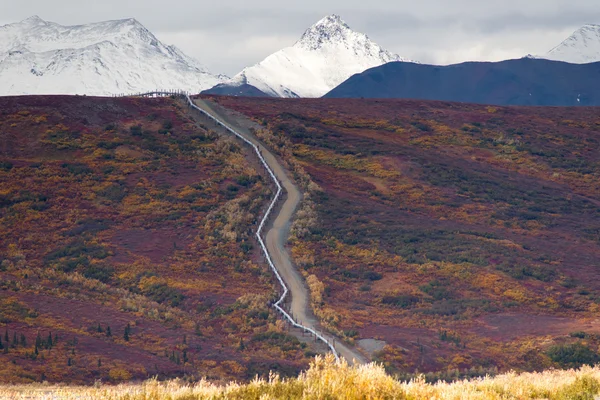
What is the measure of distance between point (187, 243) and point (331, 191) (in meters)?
13.9

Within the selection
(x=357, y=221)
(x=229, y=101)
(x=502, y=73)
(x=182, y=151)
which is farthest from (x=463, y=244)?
(x=502, y=73)

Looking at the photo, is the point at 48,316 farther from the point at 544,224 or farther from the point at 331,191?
the point at 544,224

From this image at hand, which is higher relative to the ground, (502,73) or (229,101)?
(502,73)

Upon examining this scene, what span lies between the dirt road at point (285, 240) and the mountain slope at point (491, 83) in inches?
3486

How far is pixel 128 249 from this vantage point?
48156mm

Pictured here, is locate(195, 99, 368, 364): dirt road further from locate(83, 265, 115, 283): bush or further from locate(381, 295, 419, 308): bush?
locate(83, 265, 115, 283): bush

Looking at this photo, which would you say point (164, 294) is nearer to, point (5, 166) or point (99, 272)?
point (99, 272)

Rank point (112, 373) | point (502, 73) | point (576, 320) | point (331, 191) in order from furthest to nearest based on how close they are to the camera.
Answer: point (502, 73) < point (331, 191) < point (576, 320) < point (112, 373)

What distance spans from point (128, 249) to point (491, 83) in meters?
122

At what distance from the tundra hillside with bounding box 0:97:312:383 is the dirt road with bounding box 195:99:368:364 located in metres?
1.33

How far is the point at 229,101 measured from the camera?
79.4 metres

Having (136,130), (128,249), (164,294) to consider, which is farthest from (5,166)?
(164,294)

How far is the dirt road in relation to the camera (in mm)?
37688

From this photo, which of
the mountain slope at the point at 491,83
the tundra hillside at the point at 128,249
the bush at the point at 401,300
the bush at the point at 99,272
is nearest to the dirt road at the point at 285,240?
the tundra hillside at the point at 128,249
